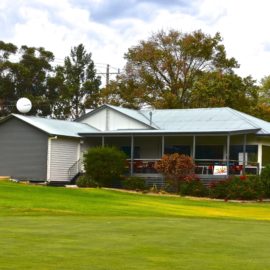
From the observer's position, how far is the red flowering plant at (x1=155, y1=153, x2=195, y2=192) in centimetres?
3294

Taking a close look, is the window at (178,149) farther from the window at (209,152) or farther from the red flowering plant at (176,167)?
the red flowering plant at (176,167)

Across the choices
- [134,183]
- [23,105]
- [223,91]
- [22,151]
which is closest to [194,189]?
[134,183]

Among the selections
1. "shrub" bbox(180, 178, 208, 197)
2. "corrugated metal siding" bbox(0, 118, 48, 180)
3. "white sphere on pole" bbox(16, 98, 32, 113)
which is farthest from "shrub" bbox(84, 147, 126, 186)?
"white sphere on pole" bbox(16, 98, 32, 113)

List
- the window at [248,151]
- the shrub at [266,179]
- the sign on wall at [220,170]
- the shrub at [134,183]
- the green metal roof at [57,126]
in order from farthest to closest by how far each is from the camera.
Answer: the window at [248,151] → the green metal roof at [57,126] → the shrub at [134,183] → the sign on wall at [220,170] → the shrub at [266,179]

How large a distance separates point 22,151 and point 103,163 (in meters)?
5.19

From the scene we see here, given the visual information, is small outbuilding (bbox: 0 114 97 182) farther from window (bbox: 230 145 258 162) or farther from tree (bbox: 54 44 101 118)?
tree (bbox: 54 44 101 118)

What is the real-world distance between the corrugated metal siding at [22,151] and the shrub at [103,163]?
8.71 feet

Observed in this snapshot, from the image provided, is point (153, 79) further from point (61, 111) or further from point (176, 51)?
point (61, 111)

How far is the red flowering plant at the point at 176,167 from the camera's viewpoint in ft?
108

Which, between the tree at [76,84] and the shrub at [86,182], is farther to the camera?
the tree at [76,84]

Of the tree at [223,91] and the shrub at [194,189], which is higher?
the tree at [223,91]

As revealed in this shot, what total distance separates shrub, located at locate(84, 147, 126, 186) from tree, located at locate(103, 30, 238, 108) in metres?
20.0

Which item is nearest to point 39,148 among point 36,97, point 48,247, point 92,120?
point 92,120

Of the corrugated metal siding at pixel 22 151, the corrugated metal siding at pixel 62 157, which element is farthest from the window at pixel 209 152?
the corrugated metal siding at pixel 22 151
